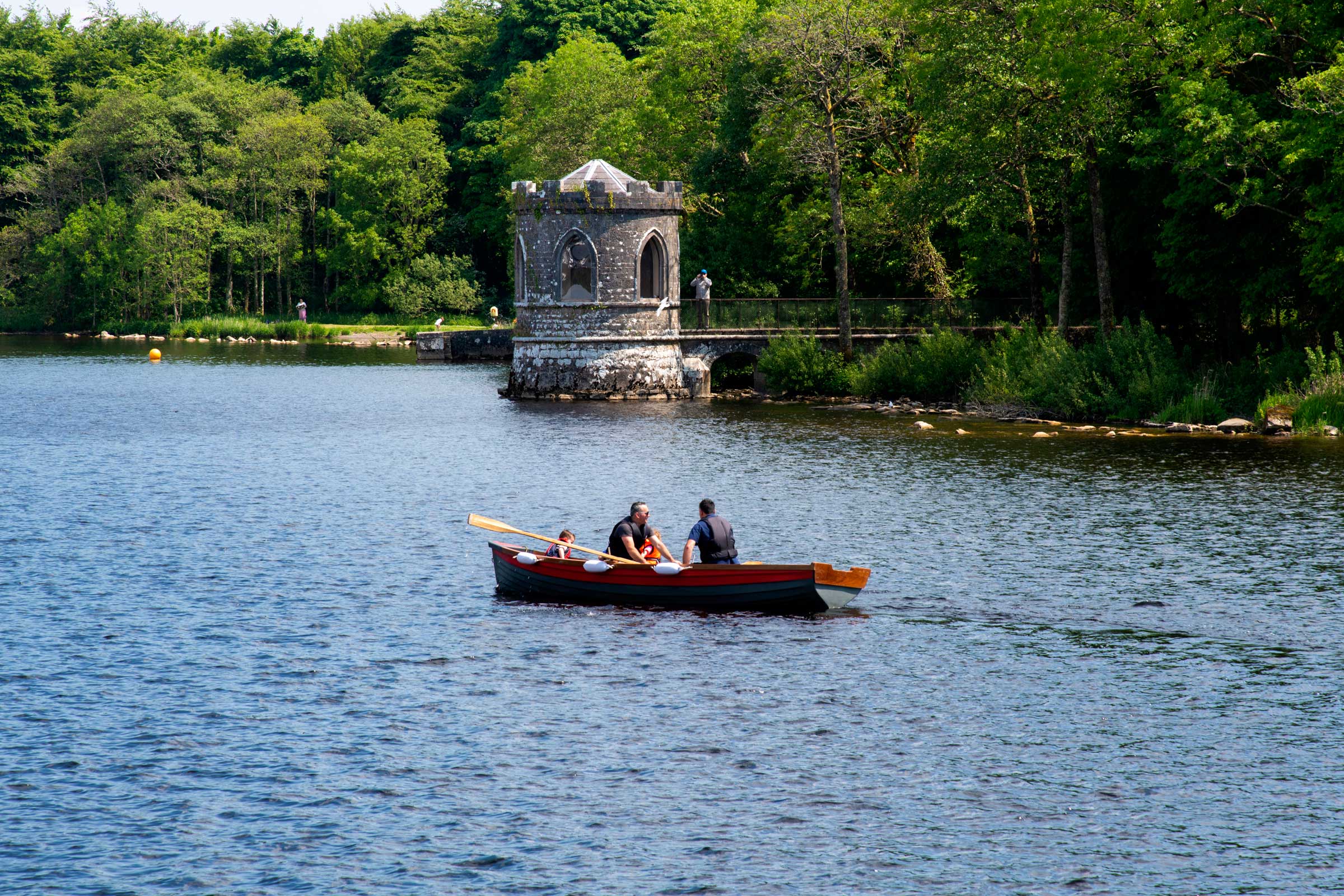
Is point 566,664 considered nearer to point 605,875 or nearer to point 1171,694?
point 605,875

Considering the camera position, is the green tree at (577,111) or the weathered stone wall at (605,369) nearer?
the weathered stone wall at (605,369)

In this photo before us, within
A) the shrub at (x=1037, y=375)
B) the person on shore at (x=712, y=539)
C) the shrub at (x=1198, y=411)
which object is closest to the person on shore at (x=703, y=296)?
the shrub at (x=1037, y=375)

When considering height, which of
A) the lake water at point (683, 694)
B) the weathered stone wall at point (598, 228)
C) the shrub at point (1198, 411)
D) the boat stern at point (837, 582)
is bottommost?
the lake water at point (683, 694)

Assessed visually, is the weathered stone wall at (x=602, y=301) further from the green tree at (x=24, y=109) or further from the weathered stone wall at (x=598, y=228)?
the green tree at (x=24, y=109)

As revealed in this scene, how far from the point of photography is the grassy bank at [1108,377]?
39.4m

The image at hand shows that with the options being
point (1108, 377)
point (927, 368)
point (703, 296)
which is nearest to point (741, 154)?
point (703, 296)

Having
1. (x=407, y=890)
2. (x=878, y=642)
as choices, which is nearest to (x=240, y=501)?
(x=878, y=642)

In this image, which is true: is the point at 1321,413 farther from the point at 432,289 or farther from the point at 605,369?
the point at 432,289

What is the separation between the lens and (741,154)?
59000mm

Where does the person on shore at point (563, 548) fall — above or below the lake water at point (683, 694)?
above

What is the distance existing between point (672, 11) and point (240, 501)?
71589 millimetres

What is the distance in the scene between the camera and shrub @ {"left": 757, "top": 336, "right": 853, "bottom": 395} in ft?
168

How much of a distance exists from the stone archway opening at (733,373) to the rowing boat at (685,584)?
3591 cm

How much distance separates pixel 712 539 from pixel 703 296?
35.6m
